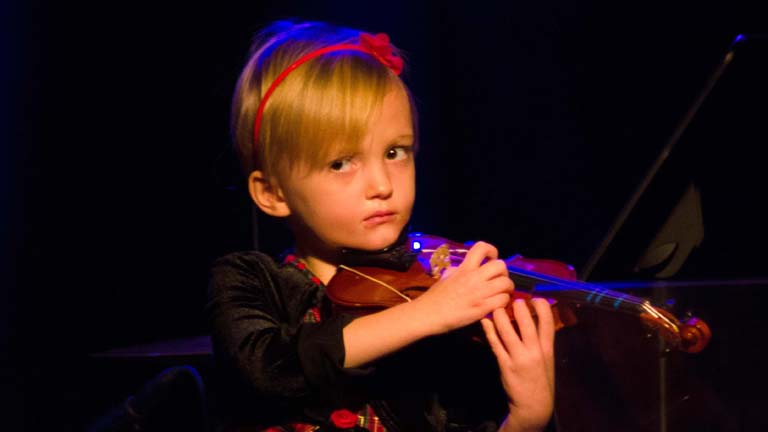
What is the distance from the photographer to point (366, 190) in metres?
1.05

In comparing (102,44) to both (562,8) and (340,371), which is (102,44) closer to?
(340,371)

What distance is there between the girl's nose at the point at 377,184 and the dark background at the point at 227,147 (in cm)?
24

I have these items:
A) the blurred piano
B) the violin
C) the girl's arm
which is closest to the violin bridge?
the violin

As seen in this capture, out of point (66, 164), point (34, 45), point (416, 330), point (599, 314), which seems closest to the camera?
point (416, 330)

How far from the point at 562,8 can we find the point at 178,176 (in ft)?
4.24

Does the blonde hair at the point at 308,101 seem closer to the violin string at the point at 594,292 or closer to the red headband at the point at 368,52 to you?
the red headband at the point at 368,52

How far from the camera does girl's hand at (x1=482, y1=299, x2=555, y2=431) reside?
99cm

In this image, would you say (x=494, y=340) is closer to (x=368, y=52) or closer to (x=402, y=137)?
(x=402, y=137)

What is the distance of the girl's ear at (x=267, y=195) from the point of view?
3.76 feet

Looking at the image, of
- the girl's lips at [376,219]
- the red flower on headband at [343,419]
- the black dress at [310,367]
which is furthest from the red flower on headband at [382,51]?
the red flower on headband at [343,419]

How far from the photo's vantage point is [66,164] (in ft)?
5.73

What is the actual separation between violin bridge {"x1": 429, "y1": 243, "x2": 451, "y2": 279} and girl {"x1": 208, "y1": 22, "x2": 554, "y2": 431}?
0.07 ft

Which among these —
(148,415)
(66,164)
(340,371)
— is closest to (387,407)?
(340,371)

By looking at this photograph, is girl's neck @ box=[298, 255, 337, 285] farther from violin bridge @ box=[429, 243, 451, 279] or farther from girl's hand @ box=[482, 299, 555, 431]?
girl's hand @ box=[482, 299, 555, 431]
